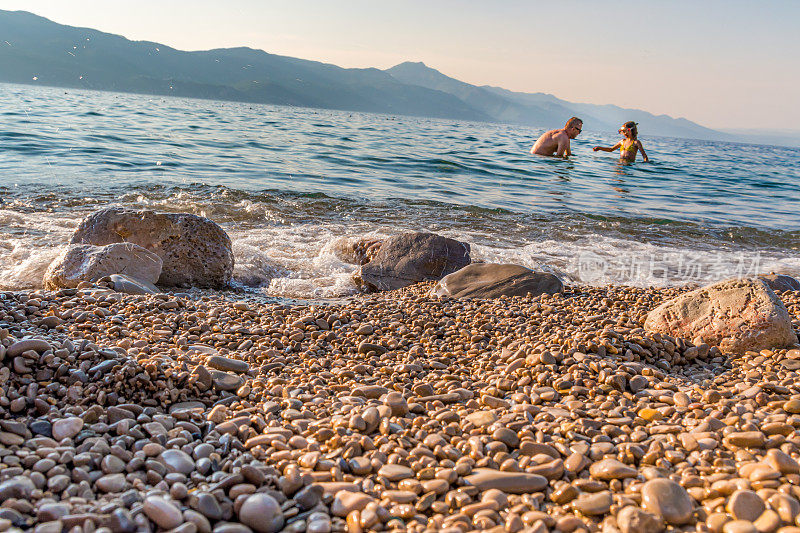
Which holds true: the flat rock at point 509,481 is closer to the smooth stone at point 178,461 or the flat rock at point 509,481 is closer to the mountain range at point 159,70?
the smooth stone at point 178,461

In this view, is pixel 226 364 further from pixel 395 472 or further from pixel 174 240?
pixel 174 240

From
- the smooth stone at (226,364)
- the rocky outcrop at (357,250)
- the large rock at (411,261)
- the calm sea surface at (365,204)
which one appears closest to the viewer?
the smooth stone at (226,364)

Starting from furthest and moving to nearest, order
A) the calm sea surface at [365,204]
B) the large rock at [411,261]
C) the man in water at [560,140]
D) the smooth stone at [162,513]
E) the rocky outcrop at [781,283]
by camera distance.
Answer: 1. the man in water at [560,140]
2. the calm sea surface at [365,204]
3. the large rock at [411,261]
4. the rocky outcrop at [781,283]
5. the smooth stone at [162,513]

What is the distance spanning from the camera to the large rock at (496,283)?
4.93 m

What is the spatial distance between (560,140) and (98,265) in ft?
56.3

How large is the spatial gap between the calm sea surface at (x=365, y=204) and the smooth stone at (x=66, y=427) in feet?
11.2

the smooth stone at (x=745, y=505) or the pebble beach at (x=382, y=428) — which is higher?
the smooth stone at (x=745, y=505)

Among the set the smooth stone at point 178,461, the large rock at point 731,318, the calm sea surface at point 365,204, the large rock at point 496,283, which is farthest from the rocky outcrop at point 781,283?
the smooth stone at point 178,461

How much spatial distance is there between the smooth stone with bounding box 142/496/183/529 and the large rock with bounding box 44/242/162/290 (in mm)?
3707

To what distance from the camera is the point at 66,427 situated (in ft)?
6.63

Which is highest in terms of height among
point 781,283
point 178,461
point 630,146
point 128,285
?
point 630,146

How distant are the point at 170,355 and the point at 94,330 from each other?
0.72 metres

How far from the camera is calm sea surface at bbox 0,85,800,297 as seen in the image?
6633mm

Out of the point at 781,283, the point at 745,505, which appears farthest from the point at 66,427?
the point at 781,283
